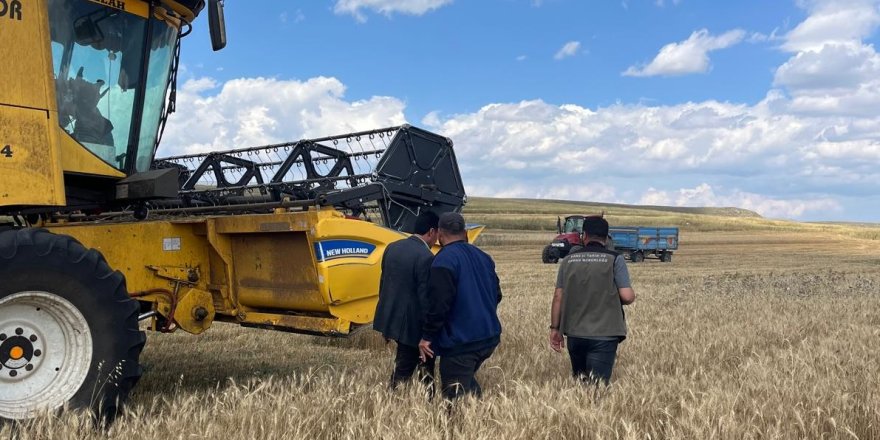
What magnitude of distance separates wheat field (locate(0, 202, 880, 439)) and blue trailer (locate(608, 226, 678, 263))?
677 inches

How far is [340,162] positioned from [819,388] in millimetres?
5342

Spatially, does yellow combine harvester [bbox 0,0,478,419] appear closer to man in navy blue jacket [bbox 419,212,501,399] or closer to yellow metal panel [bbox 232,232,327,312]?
yellow metal panel [bbox 232,232,327,312]

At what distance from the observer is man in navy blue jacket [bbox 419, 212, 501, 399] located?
450 centimetres

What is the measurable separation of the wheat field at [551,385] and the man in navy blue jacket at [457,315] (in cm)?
32

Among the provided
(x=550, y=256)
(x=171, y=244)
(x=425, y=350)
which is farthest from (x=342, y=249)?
(x=550, y=256)

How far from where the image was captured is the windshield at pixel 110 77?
191 inches

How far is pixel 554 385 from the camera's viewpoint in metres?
4.80

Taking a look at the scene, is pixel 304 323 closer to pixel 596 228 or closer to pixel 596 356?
pixel 596 356

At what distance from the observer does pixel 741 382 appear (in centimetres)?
482

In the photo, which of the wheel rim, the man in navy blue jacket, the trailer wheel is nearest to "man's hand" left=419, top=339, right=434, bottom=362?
the man in navy blue jacket

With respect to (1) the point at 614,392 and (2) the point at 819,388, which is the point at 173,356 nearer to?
(1) the point at 614,392

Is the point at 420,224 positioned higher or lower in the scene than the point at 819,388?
higher

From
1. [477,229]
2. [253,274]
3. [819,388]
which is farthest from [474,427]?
[477,229]

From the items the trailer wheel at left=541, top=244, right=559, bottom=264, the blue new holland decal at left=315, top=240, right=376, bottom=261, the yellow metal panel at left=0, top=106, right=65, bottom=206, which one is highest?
the yellow metal panel at left=0, top=106, right=65, bottom=206
